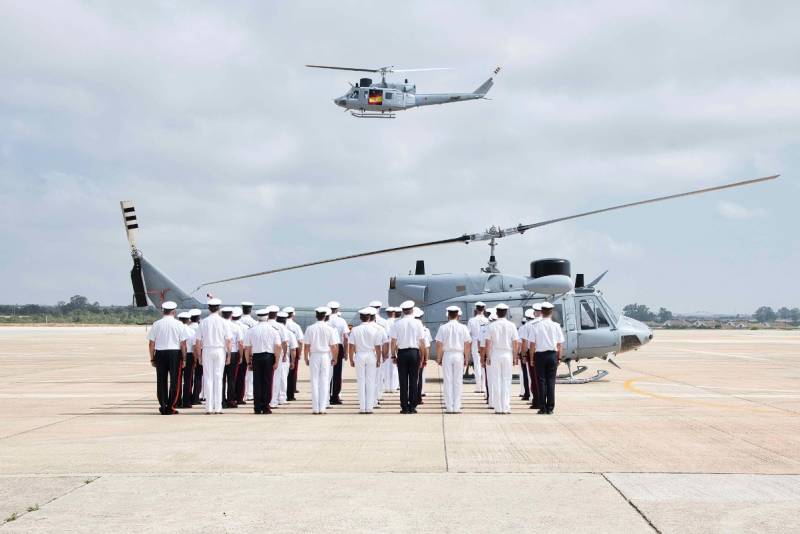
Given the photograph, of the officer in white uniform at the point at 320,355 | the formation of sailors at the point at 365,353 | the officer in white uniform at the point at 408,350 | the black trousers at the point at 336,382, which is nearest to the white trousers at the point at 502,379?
the formation of sailors at the point at 365,353

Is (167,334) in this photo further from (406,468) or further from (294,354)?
(406,468)

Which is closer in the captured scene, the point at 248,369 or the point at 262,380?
the point at 262,380

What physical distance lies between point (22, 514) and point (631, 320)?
17.0m

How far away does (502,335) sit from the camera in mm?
14516

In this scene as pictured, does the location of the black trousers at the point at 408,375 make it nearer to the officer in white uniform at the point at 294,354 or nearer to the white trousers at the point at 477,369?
the officer in white uniform at the point at 294,354

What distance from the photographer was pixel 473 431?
11.8m

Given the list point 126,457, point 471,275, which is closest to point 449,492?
point 126,457

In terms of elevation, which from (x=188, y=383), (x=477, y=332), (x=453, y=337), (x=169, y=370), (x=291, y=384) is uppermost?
(x=477, y=332)

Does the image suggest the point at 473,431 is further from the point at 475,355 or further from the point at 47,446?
the point at 475,355

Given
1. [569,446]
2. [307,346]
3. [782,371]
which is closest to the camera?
[569,446]

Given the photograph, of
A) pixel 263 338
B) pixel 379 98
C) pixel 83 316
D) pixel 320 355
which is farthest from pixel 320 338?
pixel 83 316

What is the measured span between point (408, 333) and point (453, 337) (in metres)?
0.82

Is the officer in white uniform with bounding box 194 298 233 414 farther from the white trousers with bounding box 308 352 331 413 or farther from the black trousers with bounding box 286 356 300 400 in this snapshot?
the black trousers with bounding box 286 356 300 400

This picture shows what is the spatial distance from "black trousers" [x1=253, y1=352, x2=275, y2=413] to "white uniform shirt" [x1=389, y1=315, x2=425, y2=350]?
2.28 metres
